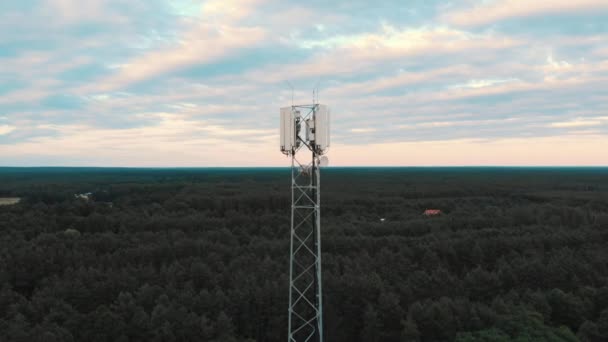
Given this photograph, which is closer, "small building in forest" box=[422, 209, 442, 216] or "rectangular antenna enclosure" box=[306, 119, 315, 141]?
"rectangular antenna enclosure" box=[306, 119, 315, 141]

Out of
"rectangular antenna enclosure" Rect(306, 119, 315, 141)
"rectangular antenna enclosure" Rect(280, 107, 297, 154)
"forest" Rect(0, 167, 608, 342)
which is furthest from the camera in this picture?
"forest" Rect(0, 167, 608, 342)

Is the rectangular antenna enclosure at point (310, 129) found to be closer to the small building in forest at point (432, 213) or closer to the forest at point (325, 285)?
the forest at point (325, 285)

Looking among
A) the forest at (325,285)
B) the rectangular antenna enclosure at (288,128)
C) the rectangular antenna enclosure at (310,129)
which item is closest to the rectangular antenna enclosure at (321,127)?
the rectangular antenna enclosure at (310,129)

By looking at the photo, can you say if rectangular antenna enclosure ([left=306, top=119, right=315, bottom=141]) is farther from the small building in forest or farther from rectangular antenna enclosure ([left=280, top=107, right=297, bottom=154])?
the small building in forest

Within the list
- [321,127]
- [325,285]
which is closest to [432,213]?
[325,285]

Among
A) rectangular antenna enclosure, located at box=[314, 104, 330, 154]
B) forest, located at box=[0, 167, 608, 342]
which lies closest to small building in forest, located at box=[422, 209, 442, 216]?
forest, located at box=[0, 167, 608, 342]

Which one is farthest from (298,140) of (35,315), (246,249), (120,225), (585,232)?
(120,225)
